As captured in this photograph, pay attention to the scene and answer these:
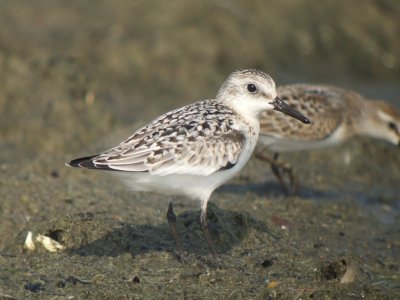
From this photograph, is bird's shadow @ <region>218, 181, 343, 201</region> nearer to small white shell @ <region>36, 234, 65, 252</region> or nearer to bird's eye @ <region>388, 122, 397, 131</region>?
bird's eye @ <region>388, 122, 397, 131</region>

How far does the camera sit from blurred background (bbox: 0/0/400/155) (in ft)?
36.3

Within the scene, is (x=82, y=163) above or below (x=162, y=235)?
above

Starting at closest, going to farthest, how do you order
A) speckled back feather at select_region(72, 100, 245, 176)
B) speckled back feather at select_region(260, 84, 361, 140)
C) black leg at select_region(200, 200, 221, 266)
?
speckled back feather at select_region(72, 100, 245, 176) < black leg at select_region(200, 200, 221, 266) < speckled back feather at select_region(260, 84, 361, 140)

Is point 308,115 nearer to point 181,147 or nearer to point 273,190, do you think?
point 273,190

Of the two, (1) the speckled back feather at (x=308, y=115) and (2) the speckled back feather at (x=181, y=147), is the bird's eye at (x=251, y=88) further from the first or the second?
(1) the speckled back feather at (x=308, y=115)

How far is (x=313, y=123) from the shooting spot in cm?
930

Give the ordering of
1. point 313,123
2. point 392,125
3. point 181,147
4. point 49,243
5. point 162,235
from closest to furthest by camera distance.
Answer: point 181,147
point 49,243
point 162,235
point 313,123
point 392,125

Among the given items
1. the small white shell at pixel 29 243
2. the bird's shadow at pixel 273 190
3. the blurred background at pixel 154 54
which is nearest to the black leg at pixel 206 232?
the small white shell at pixel 29 243

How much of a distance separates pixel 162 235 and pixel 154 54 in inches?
217

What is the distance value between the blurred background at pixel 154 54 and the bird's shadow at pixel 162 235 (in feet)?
10.8

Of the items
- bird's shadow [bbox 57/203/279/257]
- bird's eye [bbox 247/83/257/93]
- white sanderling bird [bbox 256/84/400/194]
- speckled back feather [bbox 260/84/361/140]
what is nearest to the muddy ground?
bird's shadow [bbox 57/203/279/257]

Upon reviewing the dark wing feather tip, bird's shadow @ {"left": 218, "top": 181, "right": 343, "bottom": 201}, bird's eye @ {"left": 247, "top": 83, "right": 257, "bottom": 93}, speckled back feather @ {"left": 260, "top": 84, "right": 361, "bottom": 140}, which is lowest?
bird's shadow @ {"left": 218, "top": 181, "right": 343, "bottom": 201}

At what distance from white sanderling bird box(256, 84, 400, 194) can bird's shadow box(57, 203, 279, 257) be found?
175cm

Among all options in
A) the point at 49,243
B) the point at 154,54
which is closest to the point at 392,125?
the point at 154,54
